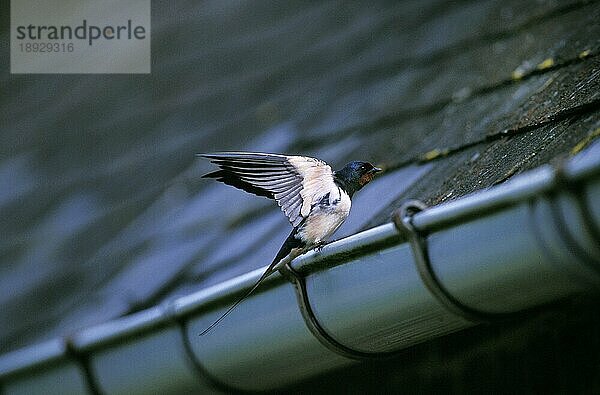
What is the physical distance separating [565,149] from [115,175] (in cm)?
288

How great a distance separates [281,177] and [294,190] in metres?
0.05

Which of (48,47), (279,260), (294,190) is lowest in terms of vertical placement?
(279,260)

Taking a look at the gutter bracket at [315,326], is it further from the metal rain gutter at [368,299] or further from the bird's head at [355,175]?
the bird's head at [355,175]

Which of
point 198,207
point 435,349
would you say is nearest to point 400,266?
point 435,349

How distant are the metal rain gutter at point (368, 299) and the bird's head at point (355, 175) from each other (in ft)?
1.32

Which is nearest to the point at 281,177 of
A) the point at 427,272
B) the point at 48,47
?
the point at 427,272

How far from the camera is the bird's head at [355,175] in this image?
229 cm

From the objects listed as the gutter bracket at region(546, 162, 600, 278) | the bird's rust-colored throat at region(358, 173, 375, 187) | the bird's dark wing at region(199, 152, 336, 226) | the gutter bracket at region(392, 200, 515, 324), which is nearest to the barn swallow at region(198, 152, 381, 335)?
the bird's dark wing at region(199, 152, 336, 226)

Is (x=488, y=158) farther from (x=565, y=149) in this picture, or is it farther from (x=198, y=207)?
(x=198, y=207)

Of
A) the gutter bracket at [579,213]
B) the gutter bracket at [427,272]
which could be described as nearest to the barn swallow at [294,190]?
the gutter bracket at [427,272]

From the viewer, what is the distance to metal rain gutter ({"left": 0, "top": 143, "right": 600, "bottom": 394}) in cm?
142

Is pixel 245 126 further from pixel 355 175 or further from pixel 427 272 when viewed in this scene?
pixel 427 272

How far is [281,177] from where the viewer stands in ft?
6.69

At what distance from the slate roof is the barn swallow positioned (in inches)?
6.3
